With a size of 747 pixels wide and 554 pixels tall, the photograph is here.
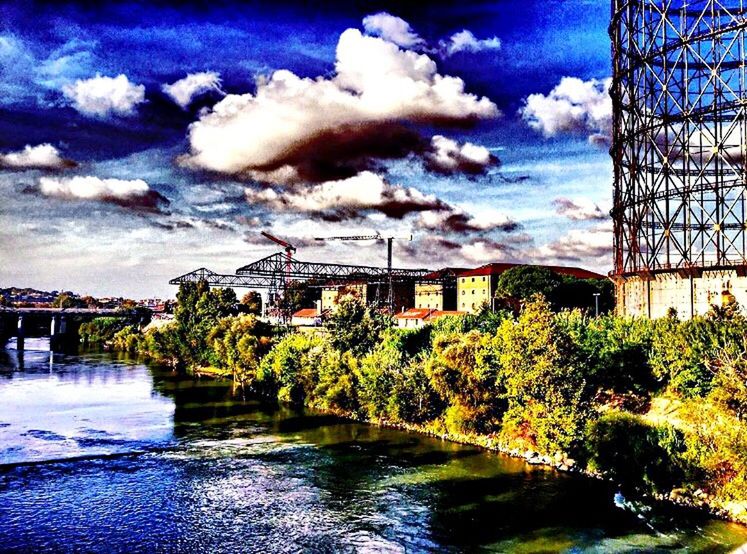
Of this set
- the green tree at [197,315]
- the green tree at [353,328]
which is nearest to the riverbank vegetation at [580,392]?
the green tree at [353,328]

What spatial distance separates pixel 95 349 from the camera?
67.4 m

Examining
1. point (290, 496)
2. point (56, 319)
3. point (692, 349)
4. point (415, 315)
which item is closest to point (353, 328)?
point (290, 496)

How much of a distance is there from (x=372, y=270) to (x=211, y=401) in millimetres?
43835

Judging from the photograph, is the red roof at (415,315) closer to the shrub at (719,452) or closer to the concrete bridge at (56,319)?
the concrete bridge at (56,319)

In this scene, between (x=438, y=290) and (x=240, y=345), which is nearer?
(x=240, y=345)

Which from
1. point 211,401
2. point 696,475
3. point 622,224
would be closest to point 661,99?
point 622,224

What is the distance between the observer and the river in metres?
14.5

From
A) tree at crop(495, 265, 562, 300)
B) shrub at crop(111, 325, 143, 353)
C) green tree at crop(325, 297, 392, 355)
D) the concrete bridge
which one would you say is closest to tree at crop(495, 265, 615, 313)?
tree at crop(495, 265, 562, 300)

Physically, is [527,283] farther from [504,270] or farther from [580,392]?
[580,392]

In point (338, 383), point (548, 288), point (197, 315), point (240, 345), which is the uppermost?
point (548, 288)

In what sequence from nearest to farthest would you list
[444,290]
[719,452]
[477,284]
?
[719,452], [477,284], [444,290]

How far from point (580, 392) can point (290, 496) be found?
9.08 meters

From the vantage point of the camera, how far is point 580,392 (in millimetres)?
20172

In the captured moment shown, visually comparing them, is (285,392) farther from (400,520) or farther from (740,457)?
(740,457)
